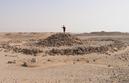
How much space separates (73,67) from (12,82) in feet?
13.5

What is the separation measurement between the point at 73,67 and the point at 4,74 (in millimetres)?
3697

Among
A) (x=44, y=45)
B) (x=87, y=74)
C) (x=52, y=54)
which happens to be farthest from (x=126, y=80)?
(x=44, y=45)

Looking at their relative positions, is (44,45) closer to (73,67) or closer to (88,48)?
(88,48)

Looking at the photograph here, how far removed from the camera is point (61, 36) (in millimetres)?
27609

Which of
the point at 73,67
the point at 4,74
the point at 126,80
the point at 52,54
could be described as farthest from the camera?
the point at 52,54

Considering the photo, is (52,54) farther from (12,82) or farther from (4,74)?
(12,82)

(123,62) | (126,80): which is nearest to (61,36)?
(123,62)

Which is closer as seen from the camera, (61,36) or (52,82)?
(52,82)

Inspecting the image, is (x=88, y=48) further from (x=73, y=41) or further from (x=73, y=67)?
(x=73, y=67)

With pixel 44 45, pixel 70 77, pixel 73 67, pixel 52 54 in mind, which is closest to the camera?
pixel 70 77

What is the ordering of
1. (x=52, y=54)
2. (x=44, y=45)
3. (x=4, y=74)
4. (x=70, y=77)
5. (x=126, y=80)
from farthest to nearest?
1. (x=44, y=45)
2. (x=52, y=54)
3. (x=4, y=74)
4. (x=70, y=77)
5. (x=126, y=80)

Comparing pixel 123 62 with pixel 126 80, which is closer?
pixel 126 80

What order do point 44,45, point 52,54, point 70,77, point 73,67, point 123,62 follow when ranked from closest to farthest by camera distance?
1. point 70,77
2. point 73,67
3. point 123,62
4. point 52,54
5. point 44,45

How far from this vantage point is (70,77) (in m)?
12.8
